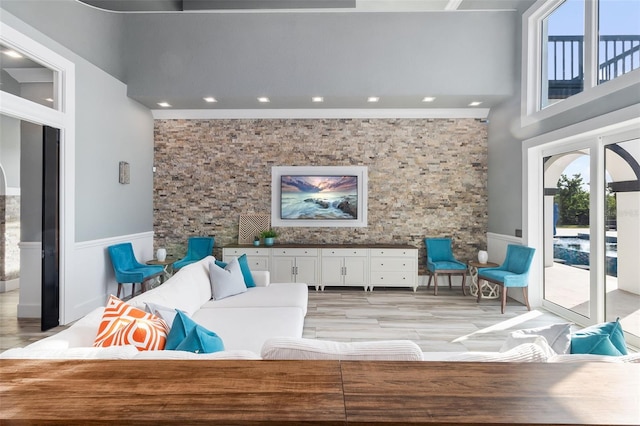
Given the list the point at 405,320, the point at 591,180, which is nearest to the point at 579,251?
the point at 591,180

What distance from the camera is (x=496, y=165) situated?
19.5 ft

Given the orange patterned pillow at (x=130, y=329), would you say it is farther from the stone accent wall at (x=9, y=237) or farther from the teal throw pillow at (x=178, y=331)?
the stone accent wall at (x=9, y=237)

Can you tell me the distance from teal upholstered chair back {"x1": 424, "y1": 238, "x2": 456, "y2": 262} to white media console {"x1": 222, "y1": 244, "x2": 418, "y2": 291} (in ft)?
1.18

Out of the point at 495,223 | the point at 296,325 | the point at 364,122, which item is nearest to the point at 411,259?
the point at 495,223

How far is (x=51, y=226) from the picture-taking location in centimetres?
419

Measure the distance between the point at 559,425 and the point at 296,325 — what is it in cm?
244

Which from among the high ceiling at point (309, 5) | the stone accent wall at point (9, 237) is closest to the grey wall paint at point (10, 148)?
the stone accent wall at point (9, 237)

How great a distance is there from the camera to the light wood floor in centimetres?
381

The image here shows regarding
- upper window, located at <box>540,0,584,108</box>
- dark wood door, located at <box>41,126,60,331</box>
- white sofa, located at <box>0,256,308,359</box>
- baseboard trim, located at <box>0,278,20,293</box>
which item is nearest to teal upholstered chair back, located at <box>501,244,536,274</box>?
upper window, located at <box>540,0,584,108</box>

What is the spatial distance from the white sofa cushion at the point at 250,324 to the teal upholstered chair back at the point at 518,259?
334cm

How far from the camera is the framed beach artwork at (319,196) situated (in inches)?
249

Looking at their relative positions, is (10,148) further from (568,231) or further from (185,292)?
(568,231)

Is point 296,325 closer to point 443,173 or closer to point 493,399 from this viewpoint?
point 493,399

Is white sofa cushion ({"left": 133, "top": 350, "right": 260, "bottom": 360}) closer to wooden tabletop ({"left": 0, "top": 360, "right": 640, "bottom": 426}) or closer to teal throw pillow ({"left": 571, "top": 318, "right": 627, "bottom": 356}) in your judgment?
wooden tabletop ({"left": 0, "top": 360, "right": 640, "bottom": 426})
